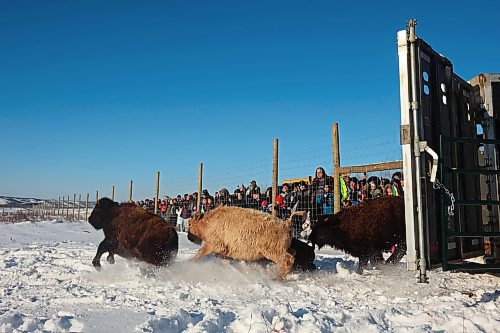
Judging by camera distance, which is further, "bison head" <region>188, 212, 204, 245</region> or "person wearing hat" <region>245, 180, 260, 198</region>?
"person wearing hat" <region>245, 180, 260, 198</region>

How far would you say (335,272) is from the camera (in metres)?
7.64

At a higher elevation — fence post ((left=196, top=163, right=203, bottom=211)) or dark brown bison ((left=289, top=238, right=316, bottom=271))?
fence post ((left=196, top=163, right=203, bottom=211))

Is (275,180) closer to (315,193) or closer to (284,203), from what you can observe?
(284,203)

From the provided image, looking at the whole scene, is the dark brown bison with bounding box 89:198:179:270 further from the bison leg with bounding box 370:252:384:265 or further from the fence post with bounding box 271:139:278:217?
the fence post with bounding box 271:139:278:217

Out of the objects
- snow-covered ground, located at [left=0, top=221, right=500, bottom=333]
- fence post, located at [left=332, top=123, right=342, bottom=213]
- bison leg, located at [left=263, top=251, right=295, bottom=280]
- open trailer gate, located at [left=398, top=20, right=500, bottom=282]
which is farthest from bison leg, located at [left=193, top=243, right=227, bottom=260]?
open trailer gate, located at [left=398, top=20, right=500, bottom=282]

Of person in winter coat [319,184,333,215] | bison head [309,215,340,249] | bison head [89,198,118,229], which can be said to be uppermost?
person in winter coat [319,184,333,215]

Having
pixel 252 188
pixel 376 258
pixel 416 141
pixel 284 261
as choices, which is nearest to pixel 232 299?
pixel 284 261

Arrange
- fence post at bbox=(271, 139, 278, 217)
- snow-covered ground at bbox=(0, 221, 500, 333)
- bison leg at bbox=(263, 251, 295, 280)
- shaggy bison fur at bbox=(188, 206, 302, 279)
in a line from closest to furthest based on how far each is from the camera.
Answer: snow-covered ground at bbox=(0, 221, 500, 333), bison leg at bbox=(263, 251, 295, 280), shaggy bison fur at bbox=(188, 206, 302, 279), fence post at bbox=(271, 139, 278, 217)

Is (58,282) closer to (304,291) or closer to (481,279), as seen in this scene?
(304,291)

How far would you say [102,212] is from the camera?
29.1 ft

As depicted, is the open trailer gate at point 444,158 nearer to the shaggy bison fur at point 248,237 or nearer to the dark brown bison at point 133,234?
the shaggy bison fur at point 248,237

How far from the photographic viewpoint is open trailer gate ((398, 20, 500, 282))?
460cm

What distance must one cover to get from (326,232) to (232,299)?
3.22 meters

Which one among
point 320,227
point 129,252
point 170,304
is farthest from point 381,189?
point 170,304
